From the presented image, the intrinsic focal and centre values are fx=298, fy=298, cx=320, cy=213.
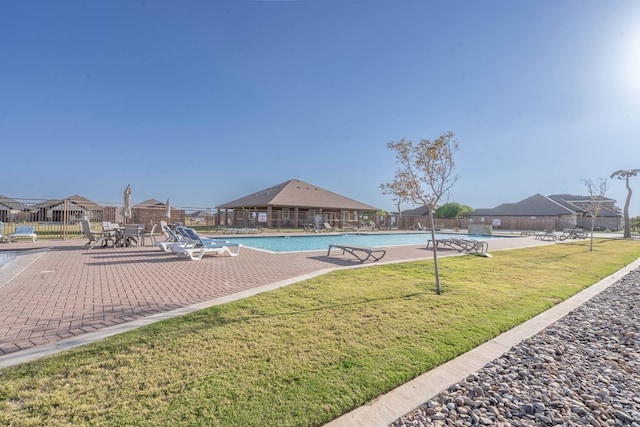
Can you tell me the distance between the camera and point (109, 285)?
5.58 m

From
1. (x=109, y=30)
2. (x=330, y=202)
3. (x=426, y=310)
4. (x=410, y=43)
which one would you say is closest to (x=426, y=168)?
(x=426, y=310)

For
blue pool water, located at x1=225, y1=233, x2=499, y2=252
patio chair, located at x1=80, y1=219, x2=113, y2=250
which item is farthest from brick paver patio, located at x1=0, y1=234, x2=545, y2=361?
blue pool water, located at x1=225, y1=233, x2=499, y2=252

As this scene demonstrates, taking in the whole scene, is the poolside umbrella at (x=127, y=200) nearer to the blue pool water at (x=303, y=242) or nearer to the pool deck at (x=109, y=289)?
the pool deck at (x=109, y=289)

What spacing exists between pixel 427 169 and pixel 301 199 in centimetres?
2742

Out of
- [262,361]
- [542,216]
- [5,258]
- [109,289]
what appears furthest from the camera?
[542,216]

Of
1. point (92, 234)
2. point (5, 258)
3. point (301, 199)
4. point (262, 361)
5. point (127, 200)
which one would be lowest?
point (262, 361)

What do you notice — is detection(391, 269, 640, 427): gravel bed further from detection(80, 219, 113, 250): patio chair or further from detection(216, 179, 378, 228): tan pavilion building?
detection(216, 179, 378, 228): tan pavilion building

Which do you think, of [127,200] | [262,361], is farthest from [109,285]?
[127,200]

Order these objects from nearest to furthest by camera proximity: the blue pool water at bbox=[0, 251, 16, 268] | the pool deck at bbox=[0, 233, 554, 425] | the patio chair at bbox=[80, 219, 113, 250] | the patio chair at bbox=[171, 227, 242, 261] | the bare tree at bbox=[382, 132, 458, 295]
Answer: the pool deck at bbox=[0, 233, 554, 425] → the bare tree at bbox=[382, 132, 458, 295] → the blue pool water at bbox=[0, 251, 16, 268] → the patio chair at bbox=[171, 227, 242, 261] → the patio chair at bbox=[80, 219, 113, 250]

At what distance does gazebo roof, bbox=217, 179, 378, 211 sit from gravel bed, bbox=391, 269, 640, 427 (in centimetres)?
2678

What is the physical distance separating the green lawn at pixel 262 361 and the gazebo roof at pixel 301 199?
25375 mm

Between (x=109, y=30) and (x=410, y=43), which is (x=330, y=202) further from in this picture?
(x=109, y=30)

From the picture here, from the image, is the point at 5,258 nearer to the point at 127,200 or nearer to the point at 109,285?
the point at 109,285

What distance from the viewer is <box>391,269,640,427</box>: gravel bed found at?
2160 millimetres
